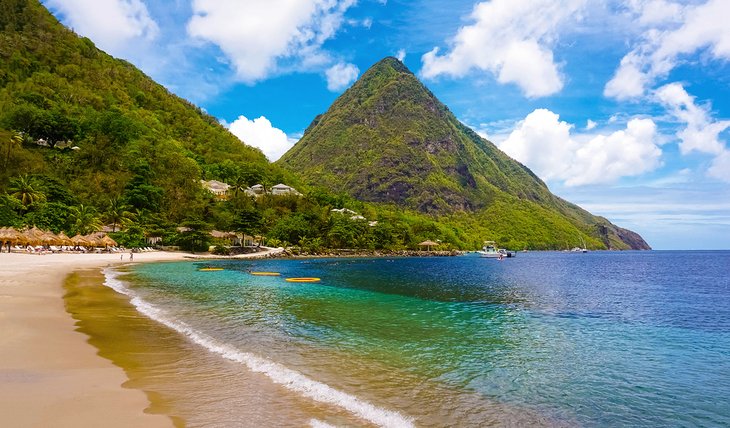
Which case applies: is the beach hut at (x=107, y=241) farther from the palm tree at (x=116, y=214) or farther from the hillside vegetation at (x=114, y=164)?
the palm tree at (x=116, y=214)

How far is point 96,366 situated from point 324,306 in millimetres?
14182

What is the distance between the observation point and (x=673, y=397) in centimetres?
985

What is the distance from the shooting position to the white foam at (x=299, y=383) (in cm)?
766

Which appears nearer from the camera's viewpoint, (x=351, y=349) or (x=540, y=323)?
(x=351, y=349)

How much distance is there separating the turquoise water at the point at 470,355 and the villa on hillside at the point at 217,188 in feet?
289

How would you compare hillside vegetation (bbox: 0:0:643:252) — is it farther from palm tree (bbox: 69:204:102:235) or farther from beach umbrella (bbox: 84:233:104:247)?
beach umbrella (bbox: 84:233:104:247)

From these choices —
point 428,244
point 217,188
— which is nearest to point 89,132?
point 217,188

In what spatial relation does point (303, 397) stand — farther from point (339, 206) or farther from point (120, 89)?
point (120, 89)

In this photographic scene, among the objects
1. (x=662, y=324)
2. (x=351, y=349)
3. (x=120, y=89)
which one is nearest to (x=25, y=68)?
(x=120, y=89)

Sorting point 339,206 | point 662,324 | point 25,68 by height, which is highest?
point 25,68

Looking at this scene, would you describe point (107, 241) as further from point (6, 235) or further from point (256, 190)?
point (256, 190)

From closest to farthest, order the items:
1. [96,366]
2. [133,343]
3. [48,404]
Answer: [48,404] → [96,366] → [133,343]

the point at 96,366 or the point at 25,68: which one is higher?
the point at 25,68

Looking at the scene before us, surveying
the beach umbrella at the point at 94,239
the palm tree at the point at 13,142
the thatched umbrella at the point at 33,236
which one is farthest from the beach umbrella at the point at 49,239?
the palm tree at the point at 13,142
